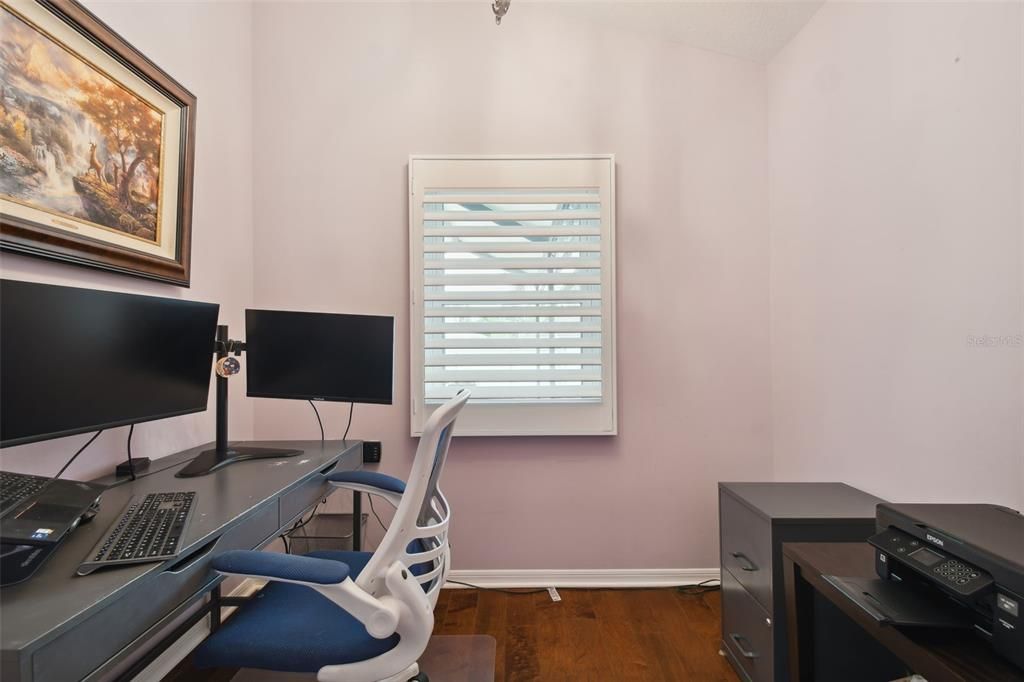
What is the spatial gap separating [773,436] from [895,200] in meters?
1.29

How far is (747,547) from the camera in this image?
5.74 feet

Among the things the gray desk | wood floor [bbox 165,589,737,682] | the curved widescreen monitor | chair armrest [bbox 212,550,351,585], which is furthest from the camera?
the curved widescreen monitor

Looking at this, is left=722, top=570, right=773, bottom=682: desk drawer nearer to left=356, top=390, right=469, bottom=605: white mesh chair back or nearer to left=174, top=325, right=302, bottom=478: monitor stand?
left=356, top=390, right=469, bottom=605: white mesh chair back

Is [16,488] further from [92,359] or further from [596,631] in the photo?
[596,631]

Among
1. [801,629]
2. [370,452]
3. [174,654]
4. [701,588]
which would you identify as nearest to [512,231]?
[370,452]

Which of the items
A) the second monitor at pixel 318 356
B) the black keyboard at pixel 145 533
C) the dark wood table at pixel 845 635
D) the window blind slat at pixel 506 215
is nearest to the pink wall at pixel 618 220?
the window blind slat at pixel 506 215

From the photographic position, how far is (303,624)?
1.17 meters

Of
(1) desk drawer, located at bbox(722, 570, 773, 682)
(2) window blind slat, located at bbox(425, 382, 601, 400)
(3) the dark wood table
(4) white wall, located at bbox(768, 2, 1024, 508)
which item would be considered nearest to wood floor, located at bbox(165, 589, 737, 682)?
(1) desk drawer, located at bbox(722, 570, 773, 682)

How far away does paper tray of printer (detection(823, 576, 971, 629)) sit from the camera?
35.2 inches

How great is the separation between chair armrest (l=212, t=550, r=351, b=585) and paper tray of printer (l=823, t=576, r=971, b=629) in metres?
1.09

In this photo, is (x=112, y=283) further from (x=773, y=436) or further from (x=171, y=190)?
(x=773, y=436)

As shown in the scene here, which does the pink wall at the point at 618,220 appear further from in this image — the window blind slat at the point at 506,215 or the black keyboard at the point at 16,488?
the black keyboard at the point at 16,488

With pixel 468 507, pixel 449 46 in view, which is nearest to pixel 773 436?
pixel 468 507

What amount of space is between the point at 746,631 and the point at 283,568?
163cm
